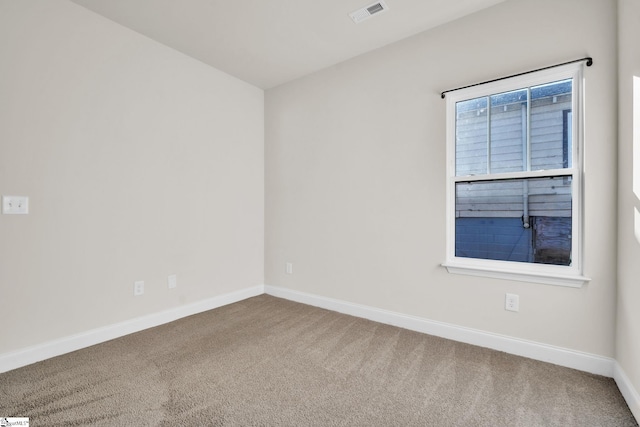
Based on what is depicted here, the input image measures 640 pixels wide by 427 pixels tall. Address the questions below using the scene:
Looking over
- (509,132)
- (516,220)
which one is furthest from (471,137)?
(516,220)

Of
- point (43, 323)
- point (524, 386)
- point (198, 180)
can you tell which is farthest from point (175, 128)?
point (524, 386)

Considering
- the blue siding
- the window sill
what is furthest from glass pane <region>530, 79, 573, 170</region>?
the window sill

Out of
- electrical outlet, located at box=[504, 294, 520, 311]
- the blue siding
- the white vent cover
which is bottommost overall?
electrical outlet, located at box=[504, 294, 520, 311]

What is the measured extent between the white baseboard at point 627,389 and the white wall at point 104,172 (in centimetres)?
331

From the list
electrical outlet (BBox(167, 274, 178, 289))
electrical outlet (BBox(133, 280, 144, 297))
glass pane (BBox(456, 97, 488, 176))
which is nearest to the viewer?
glass pane (BBox(456, 97, 488, 176))

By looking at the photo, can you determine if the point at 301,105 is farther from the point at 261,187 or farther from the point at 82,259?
the point at 82,259

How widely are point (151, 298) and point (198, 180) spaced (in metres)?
1.24

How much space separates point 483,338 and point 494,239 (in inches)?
31.3

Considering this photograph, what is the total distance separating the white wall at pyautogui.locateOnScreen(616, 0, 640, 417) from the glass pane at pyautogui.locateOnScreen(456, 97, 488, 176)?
2.59ft

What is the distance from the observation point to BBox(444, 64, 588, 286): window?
2057 mm

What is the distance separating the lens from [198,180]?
3.11 m

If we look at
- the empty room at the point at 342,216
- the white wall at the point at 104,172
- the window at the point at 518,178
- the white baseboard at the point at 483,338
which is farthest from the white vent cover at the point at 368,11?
the white baseboard at the point at 483,338

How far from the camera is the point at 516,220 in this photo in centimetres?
230

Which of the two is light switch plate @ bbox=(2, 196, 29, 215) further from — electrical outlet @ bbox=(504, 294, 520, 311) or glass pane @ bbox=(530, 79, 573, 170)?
glass pane @ bbox=(530, 79, 573, 170)
